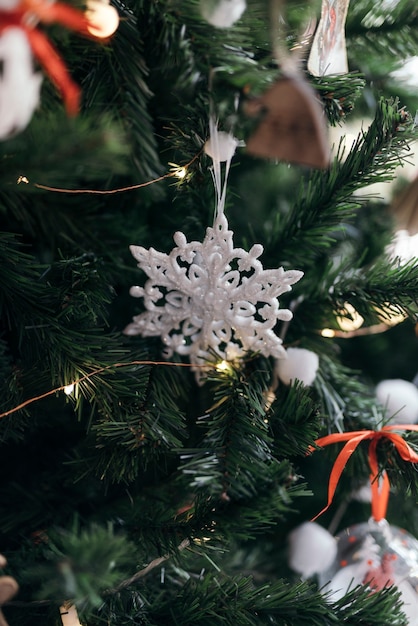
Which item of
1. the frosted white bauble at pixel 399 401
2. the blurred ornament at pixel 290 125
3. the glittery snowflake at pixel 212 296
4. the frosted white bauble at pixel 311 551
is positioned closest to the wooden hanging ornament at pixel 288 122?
the blurred ornament at pixel 290 125

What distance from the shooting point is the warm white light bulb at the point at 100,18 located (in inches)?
16.3

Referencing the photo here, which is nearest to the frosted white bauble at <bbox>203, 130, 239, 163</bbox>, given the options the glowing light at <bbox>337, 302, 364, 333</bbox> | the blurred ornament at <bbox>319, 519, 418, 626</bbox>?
the glowing light at <bbox>337, 302, 364, 333</bbox>

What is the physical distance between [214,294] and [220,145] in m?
0.14

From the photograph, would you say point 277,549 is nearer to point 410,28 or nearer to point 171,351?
point 171,351

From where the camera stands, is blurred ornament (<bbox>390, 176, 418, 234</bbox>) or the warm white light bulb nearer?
the warm white light bulb

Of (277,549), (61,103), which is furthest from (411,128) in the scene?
(277,549)

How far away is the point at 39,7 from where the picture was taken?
0.36 m

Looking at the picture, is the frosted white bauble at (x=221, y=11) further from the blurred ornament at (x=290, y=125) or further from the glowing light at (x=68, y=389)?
the glowing light at (x=68, y=389)

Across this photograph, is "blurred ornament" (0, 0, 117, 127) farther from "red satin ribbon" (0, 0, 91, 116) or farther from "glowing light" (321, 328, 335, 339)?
"glowing light" (321, 328, 335, 339)

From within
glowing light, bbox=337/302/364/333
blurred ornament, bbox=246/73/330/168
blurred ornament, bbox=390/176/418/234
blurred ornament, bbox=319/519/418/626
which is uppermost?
blurred ornament, bbox=246/73/330/168

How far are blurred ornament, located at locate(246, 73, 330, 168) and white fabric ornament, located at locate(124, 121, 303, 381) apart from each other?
64 millimetres

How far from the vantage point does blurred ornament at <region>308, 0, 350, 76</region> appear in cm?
52

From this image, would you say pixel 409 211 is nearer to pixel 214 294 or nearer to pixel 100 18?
pixel 214 294

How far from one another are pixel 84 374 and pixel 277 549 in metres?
0.40
